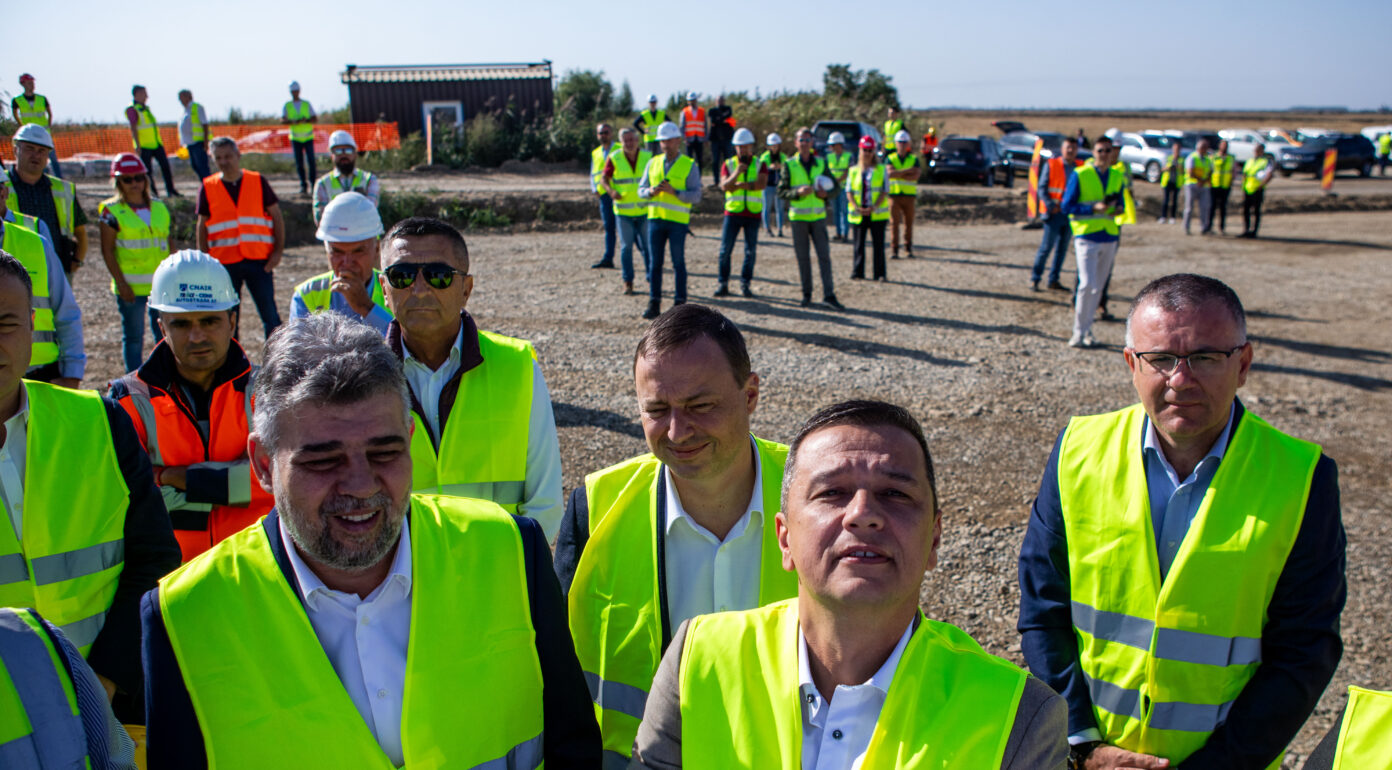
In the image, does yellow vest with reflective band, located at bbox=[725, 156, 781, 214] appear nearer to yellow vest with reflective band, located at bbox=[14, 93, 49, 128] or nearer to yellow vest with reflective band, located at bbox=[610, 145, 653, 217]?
yellow vest with reflective band, located at bbox=[610, 145, 653, 217]

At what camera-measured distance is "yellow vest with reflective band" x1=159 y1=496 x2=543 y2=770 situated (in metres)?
1.86

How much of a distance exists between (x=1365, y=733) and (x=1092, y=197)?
9.00m

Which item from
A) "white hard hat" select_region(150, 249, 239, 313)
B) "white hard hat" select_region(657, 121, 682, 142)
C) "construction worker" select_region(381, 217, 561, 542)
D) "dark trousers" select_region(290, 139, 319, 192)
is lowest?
"construction worker" select_region(381, 217, 561, 542)

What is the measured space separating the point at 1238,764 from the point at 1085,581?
2.01 feet

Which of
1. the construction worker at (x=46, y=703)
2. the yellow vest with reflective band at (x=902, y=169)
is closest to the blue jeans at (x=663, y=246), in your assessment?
the yellow vest with reflective band at (x=902, y=169)

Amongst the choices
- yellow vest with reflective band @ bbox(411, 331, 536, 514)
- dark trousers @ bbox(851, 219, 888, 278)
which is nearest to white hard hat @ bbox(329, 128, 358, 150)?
yellow vest with reflective band @ bbox(411, 331, 536, 514)

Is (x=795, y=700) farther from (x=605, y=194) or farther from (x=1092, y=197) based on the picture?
(x=605, y=194)

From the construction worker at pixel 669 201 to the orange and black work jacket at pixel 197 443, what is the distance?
7739mm

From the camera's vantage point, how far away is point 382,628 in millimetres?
2008

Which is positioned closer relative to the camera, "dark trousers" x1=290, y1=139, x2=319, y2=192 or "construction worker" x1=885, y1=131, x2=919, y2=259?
"construction worker" x1=885, y1=131, x2=919, y2=259

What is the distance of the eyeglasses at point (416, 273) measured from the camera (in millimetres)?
3352

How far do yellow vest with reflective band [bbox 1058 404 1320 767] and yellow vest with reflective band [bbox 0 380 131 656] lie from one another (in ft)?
9.39

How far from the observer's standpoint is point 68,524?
2.55m

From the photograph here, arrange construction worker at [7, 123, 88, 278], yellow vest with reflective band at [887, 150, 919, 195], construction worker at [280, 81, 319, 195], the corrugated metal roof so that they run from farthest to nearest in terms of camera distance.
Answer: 1. the corrugated metal roof
2. construction worker at [280, 81, 319, 195]
3. yellow vest with reflective band at [887, 150, 919, 195]
4. construction worker at [7, 123, 88, 278]
